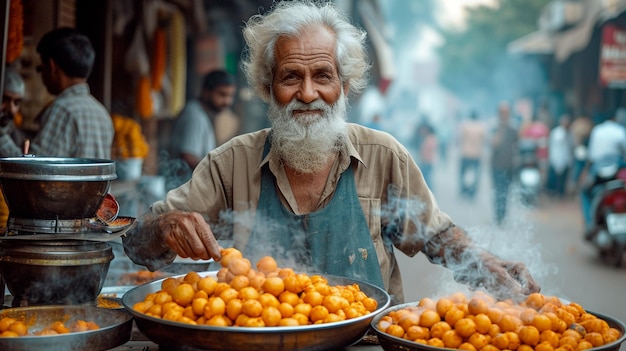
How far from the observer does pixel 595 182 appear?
9.06 meters

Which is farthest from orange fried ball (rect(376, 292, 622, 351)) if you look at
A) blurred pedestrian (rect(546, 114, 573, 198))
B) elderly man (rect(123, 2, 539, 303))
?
blurred pedestrian (rect(546, 114, 573, 198))

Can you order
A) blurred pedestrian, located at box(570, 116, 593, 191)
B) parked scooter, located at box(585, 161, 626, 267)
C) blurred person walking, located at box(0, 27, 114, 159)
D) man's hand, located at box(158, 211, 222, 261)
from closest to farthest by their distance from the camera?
man's hand, located at box(158, 211, 222, 261) → blurred person walking, located at box(0, 27, 114, 159) → parked scooter, located at box(585, 161, 626, 267) → blurred pedestrian, located at box(570, 116, 593, 191)

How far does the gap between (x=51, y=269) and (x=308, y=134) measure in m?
1.13

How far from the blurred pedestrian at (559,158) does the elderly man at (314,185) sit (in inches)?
559

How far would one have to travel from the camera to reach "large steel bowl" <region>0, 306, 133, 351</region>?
6.51 feet

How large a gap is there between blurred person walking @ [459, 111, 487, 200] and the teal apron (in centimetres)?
1247

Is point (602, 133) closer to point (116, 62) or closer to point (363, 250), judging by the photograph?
point (116, 62)

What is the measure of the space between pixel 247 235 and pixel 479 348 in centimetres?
117

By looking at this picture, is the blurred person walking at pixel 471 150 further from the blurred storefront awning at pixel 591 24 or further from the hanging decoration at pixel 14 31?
the hanging decoration at pixel 14 31

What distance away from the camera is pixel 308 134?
9.55ft

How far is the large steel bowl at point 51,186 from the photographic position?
229cm

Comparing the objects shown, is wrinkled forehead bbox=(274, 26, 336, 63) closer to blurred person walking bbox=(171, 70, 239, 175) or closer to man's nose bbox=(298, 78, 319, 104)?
man's nose bbox=(298, 78, 319, 104)

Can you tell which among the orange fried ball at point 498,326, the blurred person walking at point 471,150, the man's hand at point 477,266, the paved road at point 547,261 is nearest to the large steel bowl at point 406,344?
the orange fried ball at point 498,326

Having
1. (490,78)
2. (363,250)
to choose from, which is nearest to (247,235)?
(363,250)
